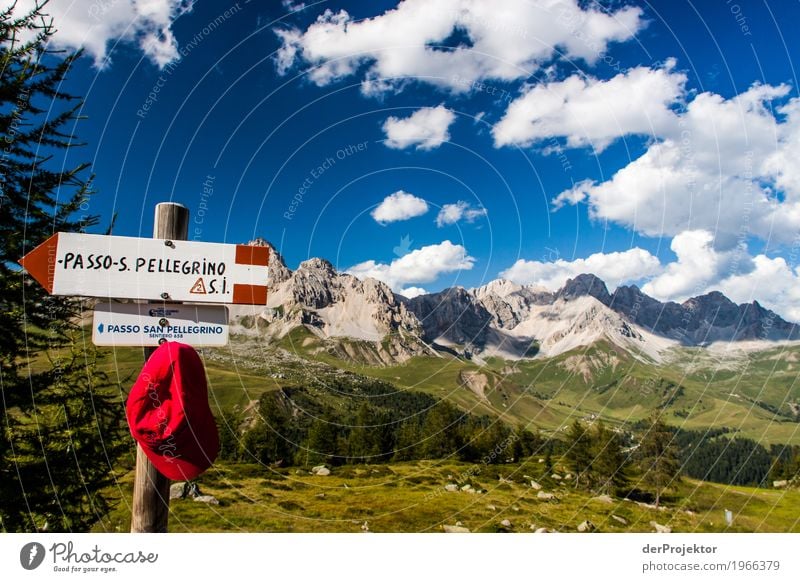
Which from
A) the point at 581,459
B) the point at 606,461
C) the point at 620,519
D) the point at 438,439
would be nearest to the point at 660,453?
the point at 606,461

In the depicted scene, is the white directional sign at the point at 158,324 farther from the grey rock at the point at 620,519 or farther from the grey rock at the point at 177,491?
the grey rock at the point at 620,519

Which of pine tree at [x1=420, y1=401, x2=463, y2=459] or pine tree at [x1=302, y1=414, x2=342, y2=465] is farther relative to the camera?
pine tree at [x1=420, y1=401, x2=463, y2=459]

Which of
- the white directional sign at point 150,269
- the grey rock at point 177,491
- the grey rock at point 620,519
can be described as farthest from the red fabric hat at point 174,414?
the grey rock at point 620,519

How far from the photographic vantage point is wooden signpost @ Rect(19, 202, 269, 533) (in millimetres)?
4160

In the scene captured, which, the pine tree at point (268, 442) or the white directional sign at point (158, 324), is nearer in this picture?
the white directional sign at point (158, 324)

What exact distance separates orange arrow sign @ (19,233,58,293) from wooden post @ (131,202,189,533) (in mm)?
838

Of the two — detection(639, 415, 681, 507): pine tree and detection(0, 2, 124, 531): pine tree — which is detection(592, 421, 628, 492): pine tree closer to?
detection(639, 415, 681, 507): pine tree

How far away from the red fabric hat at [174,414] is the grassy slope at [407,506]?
12611 mm

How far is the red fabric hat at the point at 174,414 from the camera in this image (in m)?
3.56

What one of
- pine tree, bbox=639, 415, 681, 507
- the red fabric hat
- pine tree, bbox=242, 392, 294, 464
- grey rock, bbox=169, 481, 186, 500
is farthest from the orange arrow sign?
pine tree, bbox=639, 415, 681, 507

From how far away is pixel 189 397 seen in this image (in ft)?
11.7
